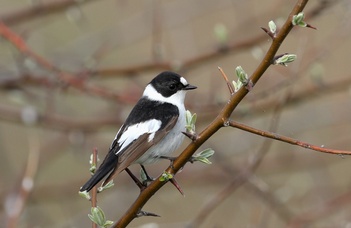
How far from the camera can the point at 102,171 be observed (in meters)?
3.22

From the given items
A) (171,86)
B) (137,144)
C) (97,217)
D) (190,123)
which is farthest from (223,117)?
(171,86)

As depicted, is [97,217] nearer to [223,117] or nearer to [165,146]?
[223,117]

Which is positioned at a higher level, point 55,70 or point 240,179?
point 55,70

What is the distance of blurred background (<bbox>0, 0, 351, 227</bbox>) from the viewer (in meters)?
4.76

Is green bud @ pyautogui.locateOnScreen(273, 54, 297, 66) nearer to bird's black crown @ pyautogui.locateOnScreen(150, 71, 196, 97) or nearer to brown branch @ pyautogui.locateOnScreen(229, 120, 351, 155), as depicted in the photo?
brown branch @ pyautogui.locateOnScreen(229, 120, 351, 155)

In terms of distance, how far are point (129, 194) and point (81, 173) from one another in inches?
63.3

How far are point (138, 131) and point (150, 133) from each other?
6 centimetres

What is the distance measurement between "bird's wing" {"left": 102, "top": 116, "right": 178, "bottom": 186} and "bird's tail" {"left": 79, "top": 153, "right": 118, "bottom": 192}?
0.02 meters

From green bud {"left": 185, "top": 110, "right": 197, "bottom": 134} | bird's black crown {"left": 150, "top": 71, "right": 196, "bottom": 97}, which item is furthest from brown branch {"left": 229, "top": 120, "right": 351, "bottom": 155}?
bird's black crown {"left": 150, "top": 71, "right": 196, "bottom": 97}

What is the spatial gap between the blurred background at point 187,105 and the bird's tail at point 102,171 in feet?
1.33

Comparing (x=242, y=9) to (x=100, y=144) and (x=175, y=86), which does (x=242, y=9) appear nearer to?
(x=100, y=144)

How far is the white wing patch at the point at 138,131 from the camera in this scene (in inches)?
146

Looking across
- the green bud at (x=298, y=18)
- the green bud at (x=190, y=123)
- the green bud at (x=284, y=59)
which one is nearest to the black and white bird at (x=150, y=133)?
the green bud at (x=190, y=123)

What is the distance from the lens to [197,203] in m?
7.34
